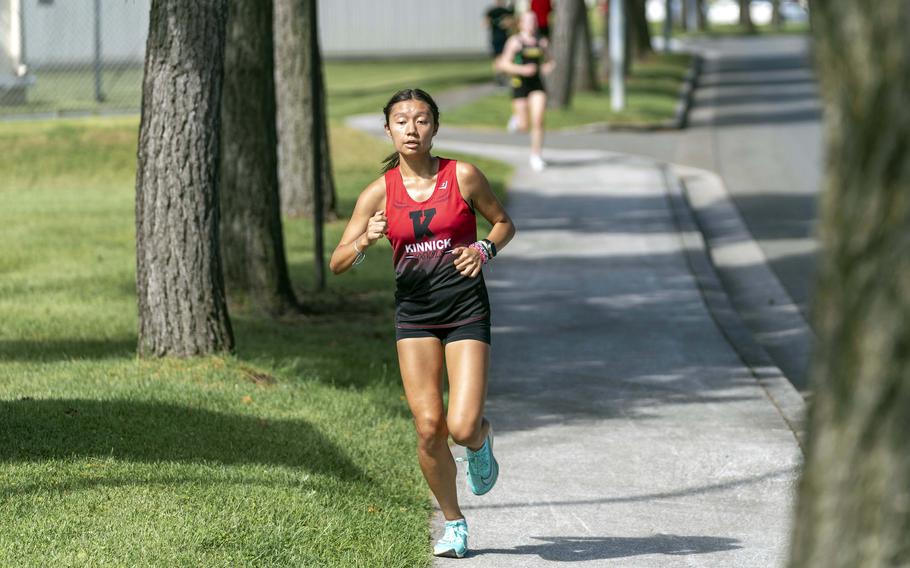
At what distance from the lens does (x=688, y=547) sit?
20.1 feet

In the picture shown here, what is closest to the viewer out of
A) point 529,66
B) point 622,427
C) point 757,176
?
point 622,427

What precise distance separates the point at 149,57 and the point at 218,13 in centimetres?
45

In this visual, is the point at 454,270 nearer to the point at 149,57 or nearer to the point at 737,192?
the point at 149,57

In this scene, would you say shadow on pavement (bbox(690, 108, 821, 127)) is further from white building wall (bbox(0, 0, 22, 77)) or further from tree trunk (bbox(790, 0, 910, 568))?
tree trunk (bbox(790, 0, 910, 568))

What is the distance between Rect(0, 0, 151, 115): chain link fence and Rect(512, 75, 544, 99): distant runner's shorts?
660 centimetres

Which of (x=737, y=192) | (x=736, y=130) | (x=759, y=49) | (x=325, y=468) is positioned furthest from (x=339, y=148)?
(x=759, y=49)

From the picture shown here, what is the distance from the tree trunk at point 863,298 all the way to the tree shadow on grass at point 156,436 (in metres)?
4.35

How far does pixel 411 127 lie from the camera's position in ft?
18.5

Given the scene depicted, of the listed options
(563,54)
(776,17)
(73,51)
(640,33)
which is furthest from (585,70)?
(776,17)

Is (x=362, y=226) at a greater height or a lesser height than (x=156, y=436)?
greater

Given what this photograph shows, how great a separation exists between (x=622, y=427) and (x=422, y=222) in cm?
289

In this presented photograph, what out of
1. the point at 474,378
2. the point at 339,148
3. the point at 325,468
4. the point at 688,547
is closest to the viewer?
the point at 474,378

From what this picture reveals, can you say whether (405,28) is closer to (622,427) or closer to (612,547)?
(622,427)

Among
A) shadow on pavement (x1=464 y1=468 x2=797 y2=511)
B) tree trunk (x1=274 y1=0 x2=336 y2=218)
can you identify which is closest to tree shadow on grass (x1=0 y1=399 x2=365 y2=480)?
shadow on pavement (x1=464 y1=468 x2=797 y2=511)
